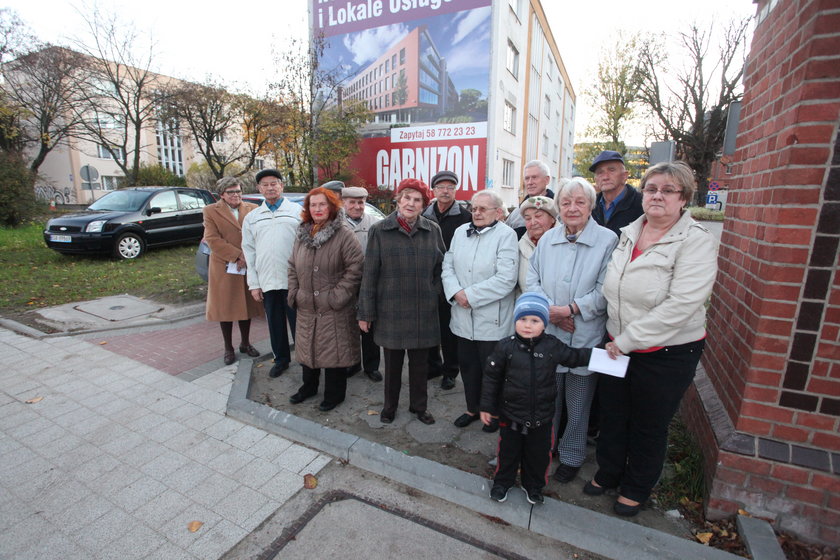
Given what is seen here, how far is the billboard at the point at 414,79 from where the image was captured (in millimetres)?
17422

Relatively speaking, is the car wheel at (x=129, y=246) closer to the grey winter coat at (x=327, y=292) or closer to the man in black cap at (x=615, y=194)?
the grey winter coat at (x=327, y=292)

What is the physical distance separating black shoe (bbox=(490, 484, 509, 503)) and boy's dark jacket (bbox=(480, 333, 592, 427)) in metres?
0.51

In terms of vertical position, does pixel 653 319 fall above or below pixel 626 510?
above

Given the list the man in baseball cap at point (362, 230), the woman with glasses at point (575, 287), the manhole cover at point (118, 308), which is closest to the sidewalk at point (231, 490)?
the man in baseball cap at point (362, 230)

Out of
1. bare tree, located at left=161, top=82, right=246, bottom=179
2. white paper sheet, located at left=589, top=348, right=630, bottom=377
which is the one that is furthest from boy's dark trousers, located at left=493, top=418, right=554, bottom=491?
bare tree, located at left=161, top=82, right=246, bottom=179

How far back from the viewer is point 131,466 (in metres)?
3.10

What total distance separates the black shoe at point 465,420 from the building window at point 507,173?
1707 centimetres

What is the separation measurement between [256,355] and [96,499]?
2315mm

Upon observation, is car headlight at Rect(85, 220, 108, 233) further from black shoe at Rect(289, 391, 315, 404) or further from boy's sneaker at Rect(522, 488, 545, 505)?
boy's sneaker at Rect(522, 488, 545, 505)

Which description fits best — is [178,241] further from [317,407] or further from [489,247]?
[489,247]

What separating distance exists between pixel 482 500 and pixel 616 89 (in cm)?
3391

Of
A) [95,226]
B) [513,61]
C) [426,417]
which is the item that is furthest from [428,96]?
[426,417]

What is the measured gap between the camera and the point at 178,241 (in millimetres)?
11602

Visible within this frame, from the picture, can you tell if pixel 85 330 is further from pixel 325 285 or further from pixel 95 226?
pixel 95 226
